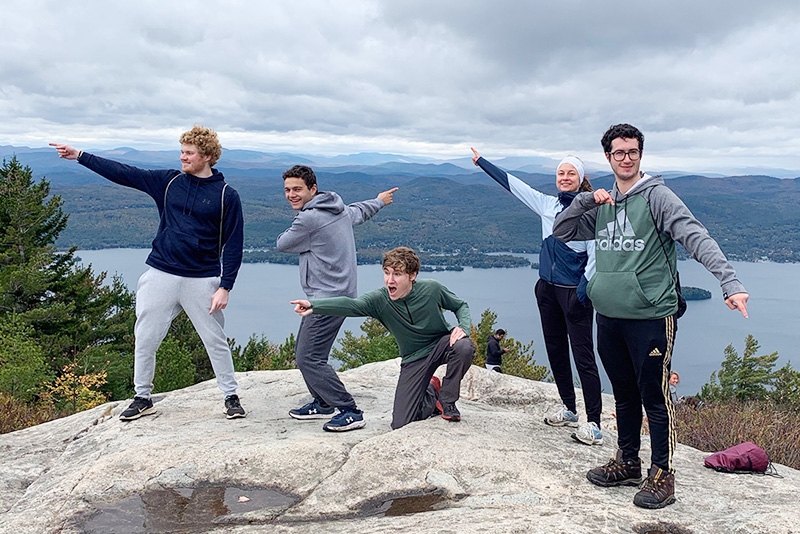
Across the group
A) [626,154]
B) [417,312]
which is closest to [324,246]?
[417,312]

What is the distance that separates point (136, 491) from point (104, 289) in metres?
27.0

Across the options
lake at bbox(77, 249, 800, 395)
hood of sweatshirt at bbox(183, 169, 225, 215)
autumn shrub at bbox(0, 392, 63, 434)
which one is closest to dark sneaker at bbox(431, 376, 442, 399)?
hood of sweatshirt at bbox(183, 169, 225, 215)

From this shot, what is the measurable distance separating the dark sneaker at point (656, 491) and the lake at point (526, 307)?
7311 cm

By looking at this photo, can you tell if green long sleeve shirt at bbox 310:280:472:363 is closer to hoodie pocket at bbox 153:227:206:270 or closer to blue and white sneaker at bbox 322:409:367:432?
blue and white sneaker at bbox 322:409:367:432

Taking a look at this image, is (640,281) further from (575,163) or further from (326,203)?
(326,203)

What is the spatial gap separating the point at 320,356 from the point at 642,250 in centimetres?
278

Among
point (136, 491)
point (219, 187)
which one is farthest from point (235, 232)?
point (136, 491)

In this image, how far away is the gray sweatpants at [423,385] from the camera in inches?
200

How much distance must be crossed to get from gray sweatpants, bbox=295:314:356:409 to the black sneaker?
28.0 inches

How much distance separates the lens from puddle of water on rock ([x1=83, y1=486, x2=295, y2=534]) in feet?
12.0

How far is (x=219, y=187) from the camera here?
525 centimetres

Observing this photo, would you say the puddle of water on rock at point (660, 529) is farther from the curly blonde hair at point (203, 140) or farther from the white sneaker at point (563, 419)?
the curly blonde hair at point (203, 140)

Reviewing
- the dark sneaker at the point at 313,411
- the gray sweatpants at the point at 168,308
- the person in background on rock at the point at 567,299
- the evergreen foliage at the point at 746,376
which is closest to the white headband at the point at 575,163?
the person in background on rock at the point at 567,299

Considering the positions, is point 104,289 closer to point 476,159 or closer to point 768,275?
point 476,159
